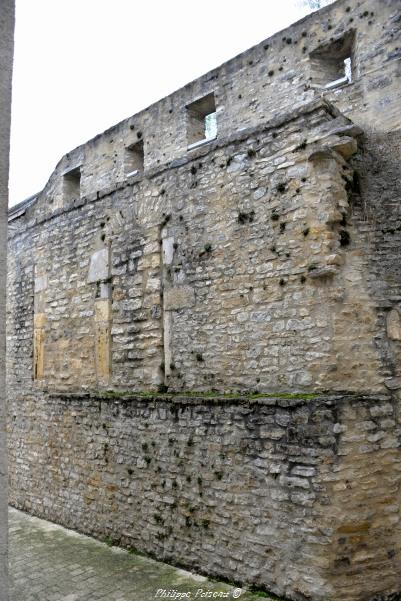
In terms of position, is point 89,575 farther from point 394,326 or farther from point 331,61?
point 331,61

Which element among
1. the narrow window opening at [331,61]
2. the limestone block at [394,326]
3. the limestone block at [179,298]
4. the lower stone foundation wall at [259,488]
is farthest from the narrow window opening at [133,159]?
the limestone block at [394,326]

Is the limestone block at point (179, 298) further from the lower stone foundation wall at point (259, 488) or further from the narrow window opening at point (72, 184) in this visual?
the narrow window opening at point (72, 184)

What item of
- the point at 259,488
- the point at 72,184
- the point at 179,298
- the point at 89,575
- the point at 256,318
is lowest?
the point at 89,575

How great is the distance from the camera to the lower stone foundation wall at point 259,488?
4.67m

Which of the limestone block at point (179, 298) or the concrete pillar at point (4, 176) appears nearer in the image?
the concrete pillar at point (4, 176)

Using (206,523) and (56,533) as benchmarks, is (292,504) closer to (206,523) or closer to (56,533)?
(206,523)

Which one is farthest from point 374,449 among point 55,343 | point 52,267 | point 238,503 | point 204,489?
point 52,267

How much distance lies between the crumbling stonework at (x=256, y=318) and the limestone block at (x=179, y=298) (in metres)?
0.03

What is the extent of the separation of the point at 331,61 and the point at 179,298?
15.2ft

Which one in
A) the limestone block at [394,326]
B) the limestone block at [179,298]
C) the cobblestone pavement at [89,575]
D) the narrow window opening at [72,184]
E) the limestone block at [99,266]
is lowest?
the cobblestone pavement at [89,575]

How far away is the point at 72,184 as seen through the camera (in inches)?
463

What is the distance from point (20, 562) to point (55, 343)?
11.1ft

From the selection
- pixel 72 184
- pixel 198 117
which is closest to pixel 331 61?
pixel 198 117

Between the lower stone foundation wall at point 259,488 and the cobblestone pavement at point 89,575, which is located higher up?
the lower stone foundation wall at point 259,488
